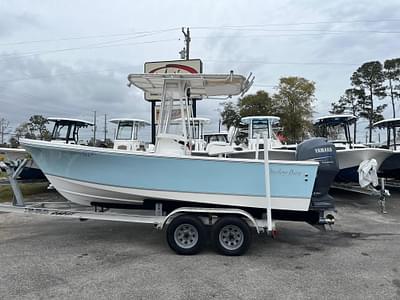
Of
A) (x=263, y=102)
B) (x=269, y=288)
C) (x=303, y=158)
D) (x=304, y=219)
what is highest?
(x=263, y=102)

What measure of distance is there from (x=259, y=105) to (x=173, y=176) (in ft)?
78.6

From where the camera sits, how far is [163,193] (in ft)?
17.6

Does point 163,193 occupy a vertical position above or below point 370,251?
above

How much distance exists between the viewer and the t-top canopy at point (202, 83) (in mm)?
5711

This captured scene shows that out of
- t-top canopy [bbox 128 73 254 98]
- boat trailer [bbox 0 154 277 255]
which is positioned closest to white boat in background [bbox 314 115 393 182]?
t-top canopy [bbox 128 73 254 98]

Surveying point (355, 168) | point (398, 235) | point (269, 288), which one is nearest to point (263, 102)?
point (355, 168)

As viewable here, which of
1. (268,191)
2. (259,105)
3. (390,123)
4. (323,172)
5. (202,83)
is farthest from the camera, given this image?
(259,105)

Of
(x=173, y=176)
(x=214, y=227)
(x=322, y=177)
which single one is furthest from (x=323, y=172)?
(x=173, y=176)

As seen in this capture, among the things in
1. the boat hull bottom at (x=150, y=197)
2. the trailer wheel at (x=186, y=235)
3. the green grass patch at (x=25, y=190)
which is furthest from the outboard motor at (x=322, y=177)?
the green grass patch at (x=25, y=190)

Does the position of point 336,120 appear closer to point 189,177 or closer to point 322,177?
point 322,177

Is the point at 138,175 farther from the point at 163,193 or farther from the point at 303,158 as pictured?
the point at 303,158

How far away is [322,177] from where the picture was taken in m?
5.47

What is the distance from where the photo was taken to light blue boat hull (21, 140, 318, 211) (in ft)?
17.0

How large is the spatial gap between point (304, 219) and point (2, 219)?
620 centimetres
